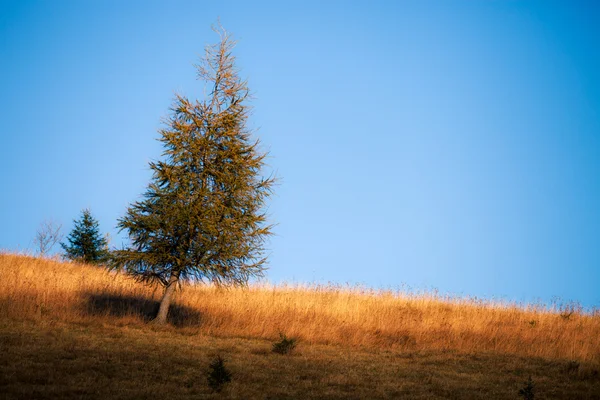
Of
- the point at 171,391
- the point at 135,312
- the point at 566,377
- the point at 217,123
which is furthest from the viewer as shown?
the point at 135,312

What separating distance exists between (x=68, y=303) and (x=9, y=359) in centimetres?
938

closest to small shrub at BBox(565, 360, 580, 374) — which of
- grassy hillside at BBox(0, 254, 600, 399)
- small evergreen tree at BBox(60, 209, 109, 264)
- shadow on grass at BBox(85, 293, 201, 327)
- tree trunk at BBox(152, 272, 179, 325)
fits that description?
grassy hillside at BBox(0, 254, 600, 399)

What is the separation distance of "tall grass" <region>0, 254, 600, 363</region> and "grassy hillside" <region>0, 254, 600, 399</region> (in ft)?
0.25

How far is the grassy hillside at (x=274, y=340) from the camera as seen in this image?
11.1 meters

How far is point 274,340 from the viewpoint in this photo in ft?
59.9

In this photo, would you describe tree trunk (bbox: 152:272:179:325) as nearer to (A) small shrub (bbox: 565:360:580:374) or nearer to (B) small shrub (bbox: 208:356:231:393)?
(B) small shrub (bbox: 208:356:231:393)

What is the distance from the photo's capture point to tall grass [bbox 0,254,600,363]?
1928 centimetres

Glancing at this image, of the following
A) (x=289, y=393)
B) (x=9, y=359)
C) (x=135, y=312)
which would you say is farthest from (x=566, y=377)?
(x=135, y=312)

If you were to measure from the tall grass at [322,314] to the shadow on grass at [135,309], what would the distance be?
0.13ft

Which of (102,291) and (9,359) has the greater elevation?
(102,291)

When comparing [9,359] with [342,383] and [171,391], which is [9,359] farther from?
[342,383]

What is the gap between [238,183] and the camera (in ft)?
62.7

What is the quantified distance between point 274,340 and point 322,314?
497 centimetres

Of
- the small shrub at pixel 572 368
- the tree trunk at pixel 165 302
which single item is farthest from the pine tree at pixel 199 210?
the small shrub at pixel 572 368
